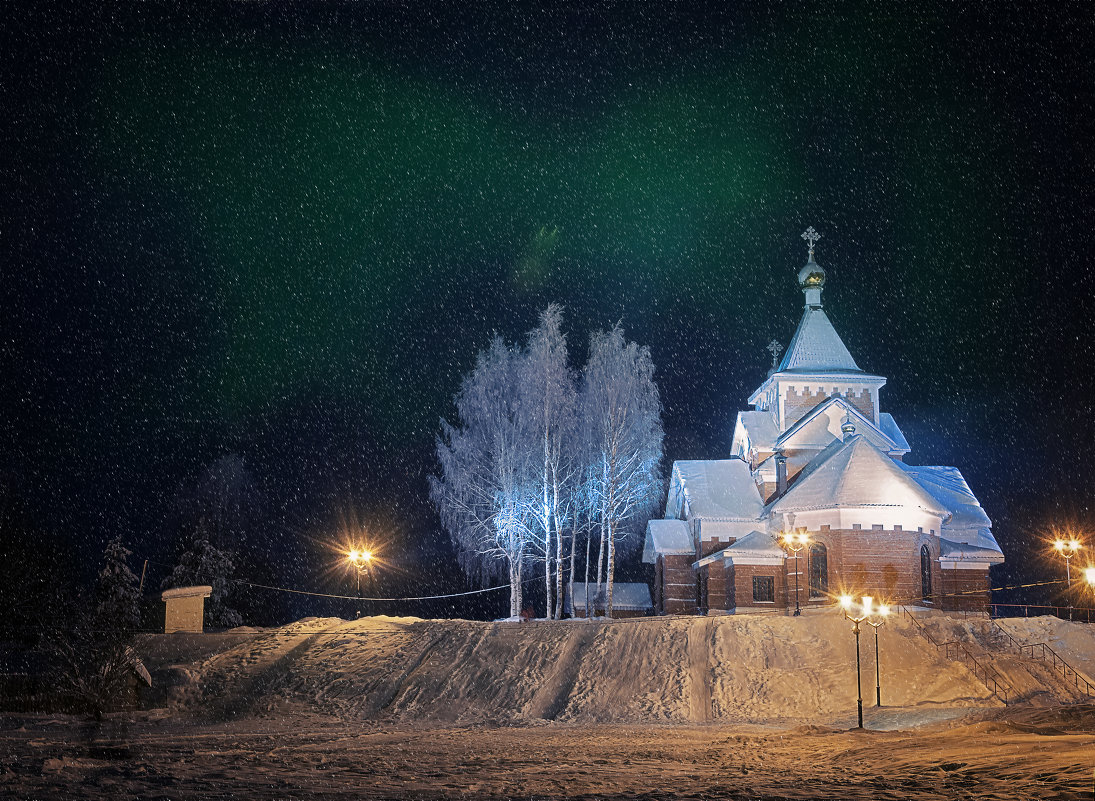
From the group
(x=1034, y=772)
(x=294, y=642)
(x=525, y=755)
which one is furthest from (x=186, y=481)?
(x=1034, y=772)

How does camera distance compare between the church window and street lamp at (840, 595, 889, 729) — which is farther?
the church window

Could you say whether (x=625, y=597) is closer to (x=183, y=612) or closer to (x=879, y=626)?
(x=879, y=626)

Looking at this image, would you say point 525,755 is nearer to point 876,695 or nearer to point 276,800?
point 276,800

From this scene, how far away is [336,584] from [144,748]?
31886mm

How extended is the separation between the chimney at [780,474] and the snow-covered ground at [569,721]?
10.2 metres

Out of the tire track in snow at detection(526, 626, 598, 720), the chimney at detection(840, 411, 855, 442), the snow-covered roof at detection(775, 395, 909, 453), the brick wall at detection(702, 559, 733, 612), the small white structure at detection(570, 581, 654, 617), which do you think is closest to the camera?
the tire track in snow at detection(526, 626, 598, 720)

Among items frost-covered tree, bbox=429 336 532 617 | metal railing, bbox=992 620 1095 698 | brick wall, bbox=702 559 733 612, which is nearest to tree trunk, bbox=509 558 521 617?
frost-covered tree, bbox=429 336 532 617

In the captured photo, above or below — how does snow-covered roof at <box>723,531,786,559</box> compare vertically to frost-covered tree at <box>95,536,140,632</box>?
above

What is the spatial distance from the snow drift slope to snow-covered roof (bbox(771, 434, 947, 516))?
496 centimetres

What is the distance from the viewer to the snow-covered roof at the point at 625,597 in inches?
1623

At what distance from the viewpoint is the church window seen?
35.0m

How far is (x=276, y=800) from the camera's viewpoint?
1251 cm

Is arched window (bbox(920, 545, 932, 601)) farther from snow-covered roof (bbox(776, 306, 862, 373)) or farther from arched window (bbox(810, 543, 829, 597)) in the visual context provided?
snow-covered roof (bbox(776, 306, 862, 373))

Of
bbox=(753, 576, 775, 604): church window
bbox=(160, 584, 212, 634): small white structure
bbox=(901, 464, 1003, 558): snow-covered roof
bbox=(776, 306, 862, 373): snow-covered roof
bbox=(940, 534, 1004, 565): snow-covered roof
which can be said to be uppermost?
bbox=(776, 306, 862, 373): snow-covered roof
